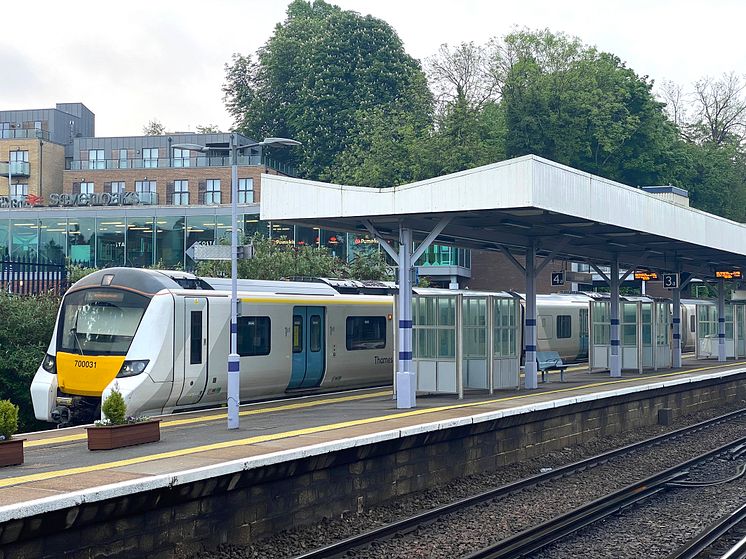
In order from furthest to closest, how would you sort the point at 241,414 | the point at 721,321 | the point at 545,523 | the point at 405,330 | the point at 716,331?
the point at 716,331, the point at 721,321, the point at 405,330, the point at 241,414, the point at 545,523

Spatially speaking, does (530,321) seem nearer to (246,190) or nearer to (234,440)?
(234,440)

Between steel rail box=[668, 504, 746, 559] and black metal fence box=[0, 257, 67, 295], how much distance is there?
1507cm

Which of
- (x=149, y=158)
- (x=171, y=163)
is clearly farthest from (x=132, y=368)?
(x=149, y=158)

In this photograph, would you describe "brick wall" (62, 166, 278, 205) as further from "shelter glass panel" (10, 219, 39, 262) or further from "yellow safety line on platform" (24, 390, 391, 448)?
"yellow safety line on platform" (24, 390, 391, 448)

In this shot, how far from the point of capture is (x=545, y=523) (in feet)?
40.9

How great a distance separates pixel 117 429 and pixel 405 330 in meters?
6.46

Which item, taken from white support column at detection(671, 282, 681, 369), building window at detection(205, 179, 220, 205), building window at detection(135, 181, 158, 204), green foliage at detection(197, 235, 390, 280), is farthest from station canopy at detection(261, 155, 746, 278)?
building window at detection(205, 179, 220, 205)

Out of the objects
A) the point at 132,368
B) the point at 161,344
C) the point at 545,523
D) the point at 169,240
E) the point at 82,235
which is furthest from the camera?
the point at 169,240

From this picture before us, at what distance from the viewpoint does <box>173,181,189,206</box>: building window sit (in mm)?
60562

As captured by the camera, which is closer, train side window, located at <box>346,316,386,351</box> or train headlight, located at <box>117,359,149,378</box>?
train headlight, located at <box>117,359,149,378</box>

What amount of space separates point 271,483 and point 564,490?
571 centimetres

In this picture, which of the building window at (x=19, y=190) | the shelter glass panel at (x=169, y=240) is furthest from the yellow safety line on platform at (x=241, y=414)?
the building window at (x=19, y=190)

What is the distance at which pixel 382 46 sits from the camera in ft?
209

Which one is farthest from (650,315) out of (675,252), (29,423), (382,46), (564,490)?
(382,46)
